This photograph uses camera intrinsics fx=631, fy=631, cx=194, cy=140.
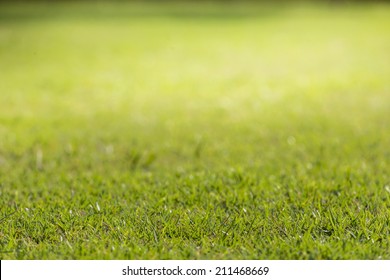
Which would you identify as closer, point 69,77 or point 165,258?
point 165,258

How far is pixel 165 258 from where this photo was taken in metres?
2.85

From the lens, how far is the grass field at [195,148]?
10.1ft

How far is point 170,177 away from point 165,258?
125cm

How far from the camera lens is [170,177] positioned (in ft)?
13.3

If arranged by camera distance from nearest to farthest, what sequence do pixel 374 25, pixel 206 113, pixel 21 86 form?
1. pixel 206 113
2. pixel 21 86
3. pixel 374 25

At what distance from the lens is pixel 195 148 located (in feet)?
16.1

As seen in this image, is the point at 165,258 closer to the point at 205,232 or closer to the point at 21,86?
the point at 205,232

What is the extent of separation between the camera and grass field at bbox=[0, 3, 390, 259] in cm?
307

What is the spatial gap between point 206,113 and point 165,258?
345 centimetres

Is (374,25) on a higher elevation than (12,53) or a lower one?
higher
